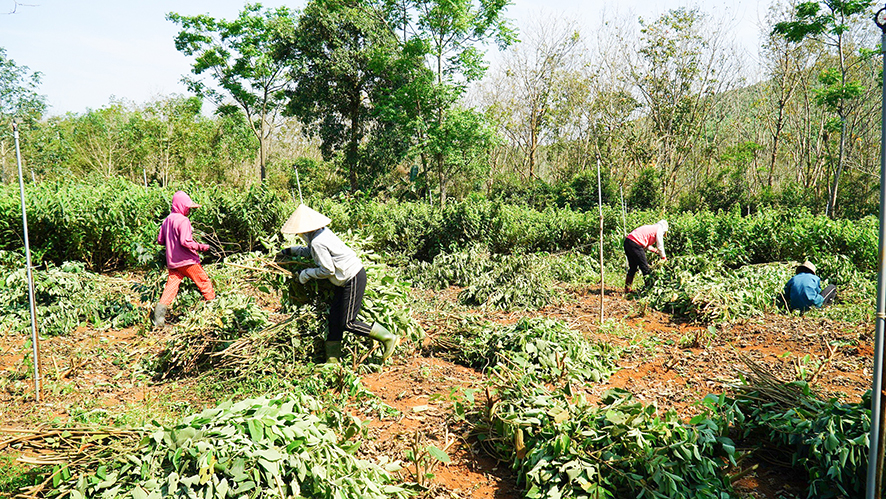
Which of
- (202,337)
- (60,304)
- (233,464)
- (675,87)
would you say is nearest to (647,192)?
(675,87)

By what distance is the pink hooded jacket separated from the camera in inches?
235

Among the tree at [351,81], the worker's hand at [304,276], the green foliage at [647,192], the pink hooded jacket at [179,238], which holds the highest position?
the tree at [351,81]

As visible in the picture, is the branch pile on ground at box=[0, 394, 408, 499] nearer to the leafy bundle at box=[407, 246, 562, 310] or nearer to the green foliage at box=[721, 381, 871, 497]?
the green foliage at box=[721, 381, 871, 497]

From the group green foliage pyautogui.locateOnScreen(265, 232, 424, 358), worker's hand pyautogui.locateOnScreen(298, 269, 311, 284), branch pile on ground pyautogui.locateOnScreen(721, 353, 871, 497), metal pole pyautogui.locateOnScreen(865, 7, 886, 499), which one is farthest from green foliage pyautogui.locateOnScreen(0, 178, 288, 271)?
metal pole pyautogui.locateOnScreen(865, 7, 886, 499)

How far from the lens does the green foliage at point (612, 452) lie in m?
2.79

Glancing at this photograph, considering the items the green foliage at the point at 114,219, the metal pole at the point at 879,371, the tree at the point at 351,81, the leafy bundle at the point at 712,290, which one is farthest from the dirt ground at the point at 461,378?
the tree at the point at 351,81

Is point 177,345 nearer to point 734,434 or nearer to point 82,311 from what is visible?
point 82,311

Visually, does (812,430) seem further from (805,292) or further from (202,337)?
(202,337)

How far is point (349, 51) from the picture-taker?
66.4 feet

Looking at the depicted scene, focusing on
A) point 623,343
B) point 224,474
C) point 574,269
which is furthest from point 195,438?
point 574,269

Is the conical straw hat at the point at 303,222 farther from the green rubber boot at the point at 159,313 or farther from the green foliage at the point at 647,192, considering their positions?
the green foliage at the point at 647,192

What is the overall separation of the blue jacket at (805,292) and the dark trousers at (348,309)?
5.56 metres

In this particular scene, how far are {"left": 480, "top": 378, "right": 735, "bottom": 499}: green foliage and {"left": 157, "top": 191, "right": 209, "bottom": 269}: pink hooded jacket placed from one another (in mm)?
4384

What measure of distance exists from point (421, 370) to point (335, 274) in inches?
47.0
